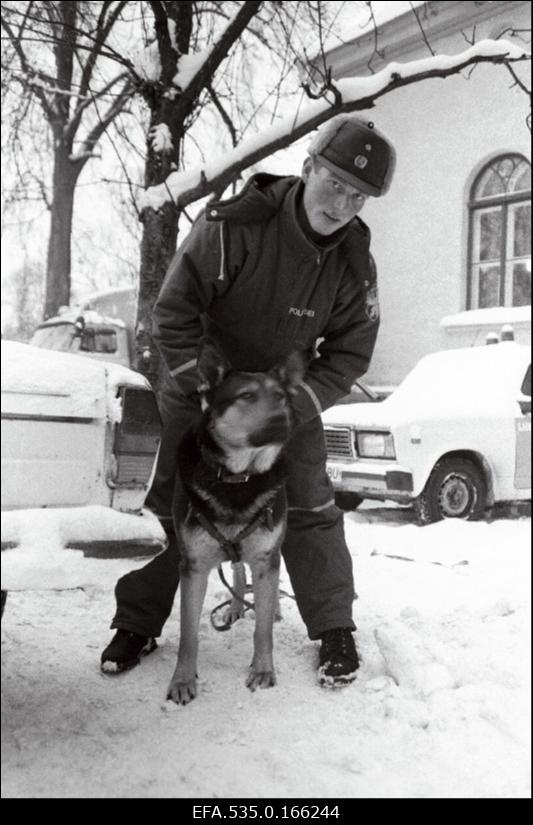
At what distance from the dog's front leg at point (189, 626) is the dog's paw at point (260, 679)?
8.9 inches

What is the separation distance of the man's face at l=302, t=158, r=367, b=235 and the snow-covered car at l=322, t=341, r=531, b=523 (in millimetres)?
4201

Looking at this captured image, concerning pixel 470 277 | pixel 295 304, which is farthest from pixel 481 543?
pixel 470 277

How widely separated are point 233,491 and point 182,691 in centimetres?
74

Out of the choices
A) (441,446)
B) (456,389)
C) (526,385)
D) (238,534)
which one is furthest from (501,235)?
(238,534)

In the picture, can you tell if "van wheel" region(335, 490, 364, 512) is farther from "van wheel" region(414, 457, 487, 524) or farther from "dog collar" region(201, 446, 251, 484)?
"dog collar" region(201, 446, 251, 484)

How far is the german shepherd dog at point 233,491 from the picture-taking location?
9.16ft

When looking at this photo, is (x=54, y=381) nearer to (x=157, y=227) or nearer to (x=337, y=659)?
(x=337, y=659)

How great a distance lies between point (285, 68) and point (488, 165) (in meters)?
7.97

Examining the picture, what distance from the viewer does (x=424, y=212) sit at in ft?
42.1

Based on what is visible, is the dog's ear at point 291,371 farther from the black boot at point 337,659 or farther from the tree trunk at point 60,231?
the tree trunk at point 60,231

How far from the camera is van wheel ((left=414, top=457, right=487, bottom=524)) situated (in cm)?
700

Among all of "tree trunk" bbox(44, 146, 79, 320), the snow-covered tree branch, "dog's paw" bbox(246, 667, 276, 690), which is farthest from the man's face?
"tree trunk" bbox(44, 146, 79, 320)

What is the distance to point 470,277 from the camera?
12.7 metres

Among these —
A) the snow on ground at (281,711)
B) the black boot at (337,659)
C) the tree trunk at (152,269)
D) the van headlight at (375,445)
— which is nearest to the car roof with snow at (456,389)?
the van headlight at (375,445)
